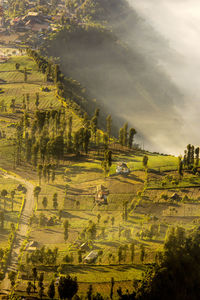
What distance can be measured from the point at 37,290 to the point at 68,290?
40.7ft

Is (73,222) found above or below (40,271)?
above

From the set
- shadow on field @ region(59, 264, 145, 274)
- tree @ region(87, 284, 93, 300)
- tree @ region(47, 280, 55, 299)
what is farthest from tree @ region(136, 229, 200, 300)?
tree @ region(47, 280, 55, 299)

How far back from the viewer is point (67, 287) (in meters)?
150

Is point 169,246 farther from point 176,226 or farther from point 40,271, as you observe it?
point 40,271

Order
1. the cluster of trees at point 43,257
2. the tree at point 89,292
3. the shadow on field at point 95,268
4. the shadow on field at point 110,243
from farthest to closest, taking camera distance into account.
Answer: the shadow on field at point 110,243
the cluster of trees at point 43,257
the shadow on field at point 95,268
the tree at point 89,292

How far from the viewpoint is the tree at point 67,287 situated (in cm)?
14938

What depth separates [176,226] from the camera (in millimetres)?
189750

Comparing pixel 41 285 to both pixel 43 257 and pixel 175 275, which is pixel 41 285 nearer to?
pixel 43 257

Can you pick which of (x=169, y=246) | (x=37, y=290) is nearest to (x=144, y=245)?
(x=169, y=246)

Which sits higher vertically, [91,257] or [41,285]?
[91,257]

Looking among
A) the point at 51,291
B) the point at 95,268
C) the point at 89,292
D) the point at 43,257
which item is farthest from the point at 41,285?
the point at 95,268

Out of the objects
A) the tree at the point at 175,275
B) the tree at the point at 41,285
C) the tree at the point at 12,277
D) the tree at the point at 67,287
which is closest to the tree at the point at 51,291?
Answer: the tree at the point at 67,287

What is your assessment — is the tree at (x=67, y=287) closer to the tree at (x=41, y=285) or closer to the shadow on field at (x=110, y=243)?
the tree at (x=41, y=285)

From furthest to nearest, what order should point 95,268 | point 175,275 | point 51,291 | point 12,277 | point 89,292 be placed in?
point 95,268 → point 175,275 → point 12,277 → point 89,292 → point 51,291
